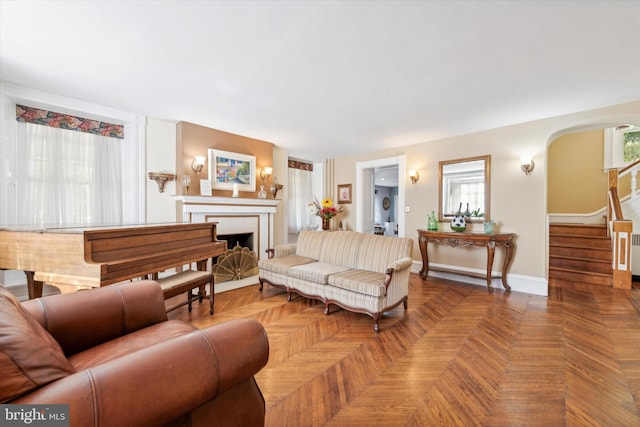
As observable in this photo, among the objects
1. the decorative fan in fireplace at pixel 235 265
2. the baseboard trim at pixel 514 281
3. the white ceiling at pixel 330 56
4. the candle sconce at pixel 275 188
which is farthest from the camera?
the candle sconce at pixel 275 188

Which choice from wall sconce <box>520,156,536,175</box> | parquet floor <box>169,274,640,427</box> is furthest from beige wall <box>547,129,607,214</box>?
wall sconce <box>520,156,536,175</box>

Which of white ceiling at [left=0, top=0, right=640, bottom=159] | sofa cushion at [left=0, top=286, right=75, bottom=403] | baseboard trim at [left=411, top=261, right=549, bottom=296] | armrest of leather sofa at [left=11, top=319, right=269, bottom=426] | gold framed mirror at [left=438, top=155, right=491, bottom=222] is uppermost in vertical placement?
white ceiling at [left=0, top=0, right=640, bottom=159]

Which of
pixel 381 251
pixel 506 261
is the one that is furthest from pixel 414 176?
pixel 381 251

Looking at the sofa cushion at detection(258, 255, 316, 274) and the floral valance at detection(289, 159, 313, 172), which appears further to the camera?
the floral valance at detection(289, 159, 313, 172)

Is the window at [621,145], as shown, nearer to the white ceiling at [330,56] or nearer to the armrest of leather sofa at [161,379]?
the white ceiling at [330,56]

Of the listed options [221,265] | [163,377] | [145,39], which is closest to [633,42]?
[163,377]

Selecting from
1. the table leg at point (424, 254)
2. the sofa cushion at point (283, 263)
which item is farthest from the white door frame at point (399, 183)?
the sofa cushion at point (283, 263)

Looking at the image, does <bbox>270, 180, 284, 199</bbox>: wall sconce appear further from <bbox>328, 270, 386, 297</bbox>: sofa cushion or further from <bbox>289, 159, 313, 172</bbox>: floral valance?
<bbox>328, 270, 386, 297</bbox>: sofa cushion

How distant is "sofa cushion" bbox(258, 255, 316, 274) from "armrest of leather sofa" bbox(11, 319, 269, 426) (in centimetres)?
Result: 242

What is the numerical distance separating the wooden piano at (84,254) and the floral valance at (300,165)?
12.6 feet

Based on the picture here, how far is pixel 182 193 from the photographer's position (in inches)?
151

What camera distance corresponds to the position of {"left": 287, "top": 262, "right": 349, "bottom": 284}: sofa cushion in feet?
9.97

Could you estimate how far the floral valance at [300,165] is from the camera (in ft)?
19.7

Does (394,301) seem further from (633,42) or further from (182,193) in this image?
(182,193)
